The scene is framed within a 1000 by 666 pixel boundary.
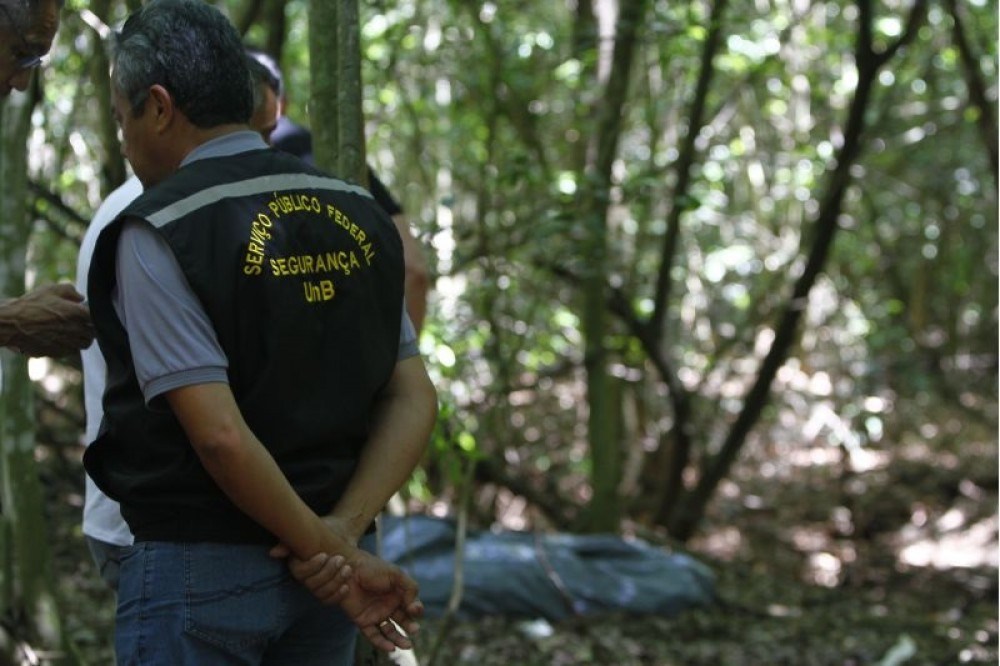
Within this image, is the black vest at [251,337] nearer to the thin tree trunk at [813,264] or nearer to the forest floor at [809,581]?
the forest floor at [809,581]

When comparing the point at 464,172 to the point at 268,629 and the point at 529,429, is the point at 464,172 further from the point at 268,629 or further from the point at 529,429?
the point at 268,629

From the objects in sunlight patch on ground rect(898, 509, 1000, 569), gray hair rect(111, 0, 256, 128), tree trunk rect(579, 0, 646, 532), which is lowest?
sunlight patch on ground rect(898, 509, 1000, 569)

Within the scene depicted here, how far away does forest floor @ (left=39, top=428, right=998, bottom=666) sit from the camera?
521cm

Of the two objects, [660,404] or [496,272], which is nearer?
[496,272]

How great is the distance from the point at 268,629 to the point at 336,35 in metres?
1.40

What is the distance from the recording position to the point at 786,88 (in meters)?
8.73

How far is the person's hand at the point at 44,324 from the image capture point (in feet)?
7.28

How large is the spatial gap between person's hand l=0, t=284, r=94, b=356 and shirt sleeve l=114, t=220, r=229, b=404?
1.32 ft

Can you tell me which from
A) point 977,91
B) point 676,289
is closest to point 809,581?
point 676,289

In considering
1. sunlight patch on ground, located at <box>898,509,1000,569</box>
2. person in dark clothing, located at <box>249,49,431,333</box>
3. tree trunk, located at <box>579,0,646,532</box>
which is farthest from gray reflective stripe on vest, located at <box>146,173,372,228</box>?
sunlight patch on ground, located at <box>898,509,1000,569</box>

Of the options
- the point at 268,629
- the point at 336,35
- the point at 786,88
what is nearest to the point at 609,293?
the point at 786,88

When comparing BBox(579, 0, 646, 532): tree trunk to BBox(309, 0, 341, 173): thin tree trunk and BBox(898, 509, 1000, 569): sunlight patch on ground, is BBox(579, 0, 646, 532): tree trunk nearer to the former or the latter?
BBox(898, 509, 1000, 569): sunlight patch on ground

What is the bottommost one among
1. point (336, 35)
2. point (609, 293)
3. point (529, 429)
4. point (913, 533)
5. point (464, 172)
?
point (913, 533)

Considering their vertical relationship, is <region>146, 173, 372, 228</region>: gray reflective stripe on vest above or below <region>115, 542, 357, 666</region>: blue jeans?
above
